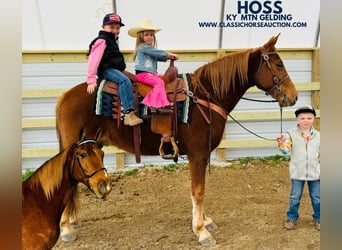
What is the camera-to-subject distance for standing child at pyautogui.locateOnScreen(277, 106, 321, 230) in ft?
7.46

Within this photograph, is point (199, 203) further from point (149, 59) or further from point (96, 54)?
point (96, 54)

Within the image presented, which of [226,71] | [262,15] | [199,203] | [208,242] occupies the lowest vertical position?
[208,242]

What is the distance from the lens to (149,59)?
2398mm

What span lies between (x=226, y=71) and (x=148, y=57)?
1.94 feet

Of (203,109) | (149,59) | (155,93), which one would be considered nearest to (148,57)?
(149,59)

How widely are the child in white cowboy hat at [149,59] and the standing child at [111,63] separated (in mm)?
113

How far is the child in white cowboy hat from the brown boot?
11cm

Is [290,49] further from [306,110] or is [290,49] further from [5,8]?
[5,8]

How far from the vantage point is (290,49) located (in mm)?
3307

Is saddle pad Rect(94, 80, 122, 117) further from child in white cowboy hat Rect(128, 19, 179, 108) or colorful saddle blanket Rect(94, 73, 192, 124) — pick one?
child in white cowboy hat Rect(128, 19, 179, 108)

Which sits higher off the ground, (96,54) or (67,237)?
(96,54)

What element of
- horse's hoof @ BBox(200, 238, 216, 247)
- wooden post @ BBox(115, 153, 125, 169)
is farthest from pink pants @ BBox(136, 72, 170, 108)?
wooden post @ BBox(115, 153, 125, 169)

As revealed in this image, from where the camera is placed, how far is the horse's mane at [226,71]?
8.34ft

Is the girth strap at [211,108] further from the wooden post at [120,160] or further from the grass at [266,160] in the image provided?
the wooden post at [120,160]
